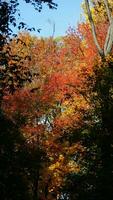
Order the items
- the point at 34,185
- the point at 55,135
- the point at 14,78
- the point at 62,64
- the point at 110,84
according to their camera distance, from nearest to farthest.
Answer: the point at 14,78
the point at 110,84
the point at 55,135
the point at 34,185
the point at 62,64

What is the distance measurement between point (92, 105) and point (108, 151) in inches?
92.7

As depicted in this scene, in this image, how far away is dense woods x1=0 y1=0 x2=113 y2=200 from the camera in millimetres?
13673

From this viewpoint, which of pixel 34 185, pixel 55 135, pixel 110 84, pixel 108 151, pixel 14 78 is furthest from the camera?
pixel 34 185

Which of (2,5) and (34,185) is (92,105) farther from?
(34,185)

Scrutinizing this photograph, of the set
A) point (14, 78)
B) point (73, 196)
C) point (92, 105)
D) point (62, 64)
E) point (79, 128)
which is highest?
point (62, 64)

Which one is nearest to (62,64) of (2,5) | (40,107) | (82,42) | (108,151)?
(82,42)

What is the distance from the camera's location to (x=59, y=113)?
115 ft

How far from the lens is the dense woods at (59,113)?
13.7m

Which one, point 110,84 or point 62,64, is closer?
point 110,84

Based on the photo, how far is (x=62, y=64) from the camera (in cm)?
3572

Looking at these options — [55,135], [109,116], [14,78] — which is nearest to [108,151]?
[109,116]

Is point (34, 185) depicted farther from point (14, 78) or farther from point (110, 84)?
point (14, 78)

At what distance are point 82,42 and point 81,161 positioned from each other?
18.4 metres

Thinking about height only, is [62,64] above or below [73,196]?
above
